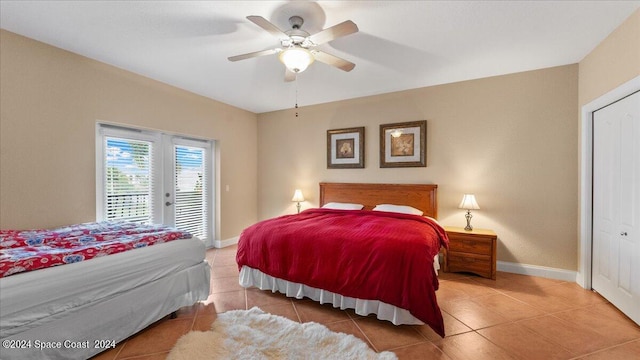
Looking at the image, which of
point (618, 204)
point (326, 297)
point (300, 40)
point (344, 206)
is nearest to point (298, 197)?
point (344, 206)

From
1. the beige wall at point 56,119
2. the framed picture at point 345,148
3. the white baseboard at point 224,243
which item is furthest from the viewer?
the white baseboard at point 224,243

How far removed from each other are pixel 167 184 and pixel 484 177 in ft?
15.4

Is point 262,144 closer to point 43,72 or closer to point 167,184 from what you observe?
point 167,184

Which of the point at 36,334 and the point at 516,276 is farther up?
the point at 36,334

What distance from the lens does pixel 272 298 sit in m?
2.93

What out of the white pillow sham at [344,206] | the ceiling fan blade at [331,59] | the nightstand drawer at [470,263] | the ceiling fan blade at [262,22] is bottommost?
the nightstand drawer at [470,263]

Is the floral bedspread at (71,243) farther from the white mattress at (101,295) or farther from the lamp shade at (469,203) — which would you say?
the lamp shade at (469,203)

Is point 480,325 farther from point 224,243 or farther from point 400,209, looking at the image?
point 224,243

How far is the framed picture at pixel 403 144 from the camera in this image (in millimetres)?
4176

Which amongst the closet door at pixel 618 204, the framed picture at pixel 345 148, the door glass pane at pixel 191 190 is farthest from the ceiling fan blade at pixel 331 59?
the door glass pane at pixel 191 190

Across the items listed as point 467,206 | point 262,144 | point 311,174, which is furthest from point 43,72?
point 467,206

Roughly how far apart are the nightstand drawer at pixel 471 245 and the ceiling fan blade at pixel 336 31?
289 centimetres

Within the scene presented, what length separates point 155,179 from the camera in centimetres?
396

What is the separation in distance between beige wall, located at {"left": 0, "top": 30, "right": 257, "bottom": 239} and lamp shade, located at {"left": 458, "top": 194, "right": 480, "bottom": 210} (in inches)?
170
